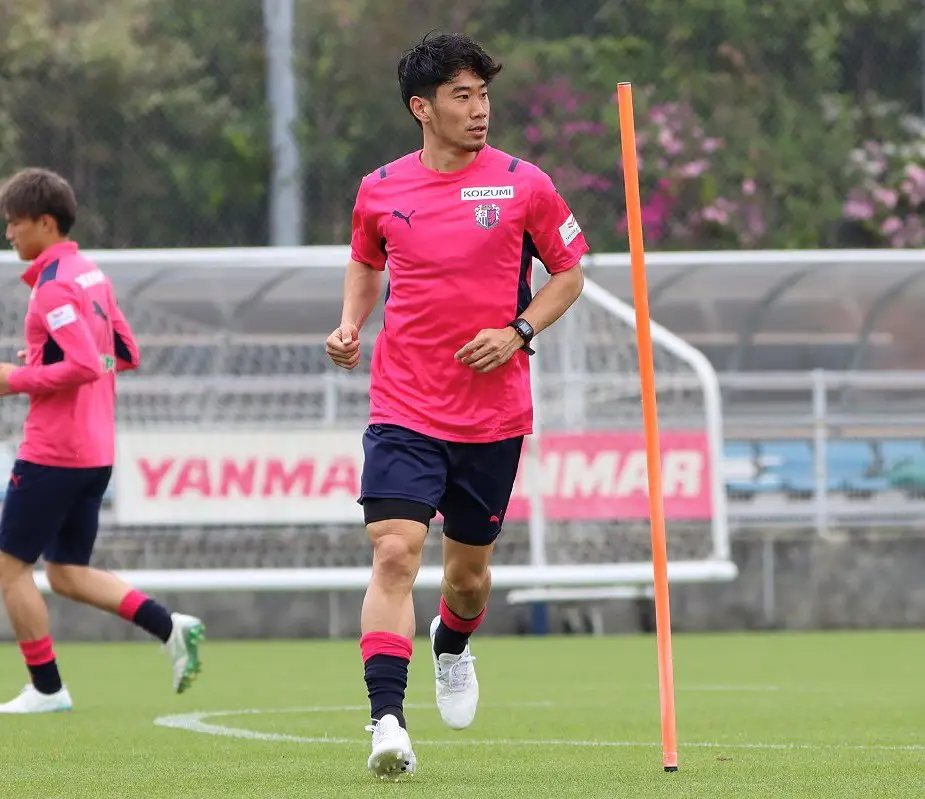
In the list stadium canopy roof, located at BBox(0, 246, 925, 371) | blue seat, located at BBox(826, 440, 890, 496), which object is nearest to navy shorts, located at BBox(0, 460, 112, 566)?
stadium canopy roof, located at BBox(0, 246, 925, 371)

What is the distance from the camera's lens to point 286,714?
27.9 feet

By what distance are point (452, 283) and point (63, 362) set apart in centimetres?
245

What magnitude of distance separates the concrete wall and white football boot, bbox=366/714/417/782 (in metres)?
8.55

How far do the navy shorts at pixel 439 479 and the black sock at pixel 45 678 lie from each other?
2.59 meters

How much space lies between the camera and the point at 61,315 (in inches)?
334

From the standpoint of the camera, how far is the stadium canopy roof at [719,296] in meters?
15.9

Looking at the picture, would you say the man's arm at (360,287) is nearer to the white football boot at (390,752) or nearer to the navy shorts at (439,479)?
the navy shorts at (439,479)

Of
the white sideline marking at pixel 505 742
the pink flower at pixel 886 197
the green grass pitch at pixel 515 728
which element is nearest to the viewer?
the green grass pitch at pixel 515 728

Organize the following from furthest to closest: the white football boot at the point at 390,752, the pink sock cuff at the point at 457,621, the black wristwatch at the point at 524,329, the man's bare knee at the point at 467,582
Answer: the pink sock cuff at the point at 457,621 → the man's bare knee at the point at 467,582 → the black wristwatch at the point at 524,329 → the white football boot at the point at 390,752

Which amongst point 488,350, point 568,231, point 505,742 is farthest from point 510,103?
point 488,350

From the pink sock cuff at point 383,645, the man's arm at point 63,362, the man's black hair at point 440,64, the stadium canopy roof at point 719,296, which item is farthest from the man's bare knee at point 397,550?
the stadium canopy roof at point 719,296

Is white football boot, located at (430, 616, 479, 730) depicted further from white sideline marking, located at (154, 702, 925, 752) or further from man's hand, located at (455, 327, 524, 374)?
man's hand, located at (455, 327, 524, 374)

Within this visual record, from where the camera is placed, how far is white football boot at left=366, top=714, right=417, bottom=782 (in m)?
5.75

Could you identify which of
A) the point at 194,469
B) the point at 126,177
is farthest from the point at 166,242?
the point at 194,469
